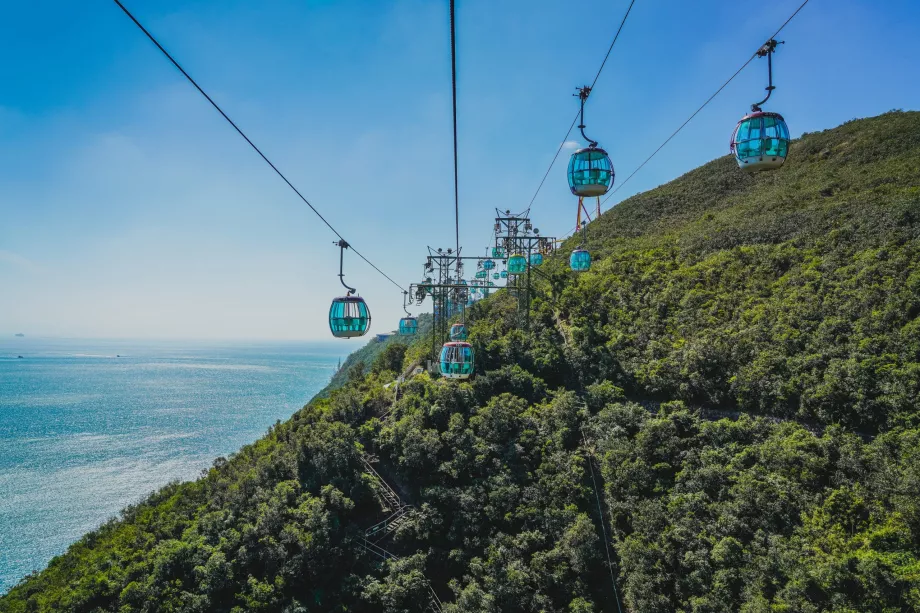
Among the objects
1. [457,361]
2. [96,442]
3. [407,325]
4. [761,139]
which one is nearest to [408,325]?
[407,325]

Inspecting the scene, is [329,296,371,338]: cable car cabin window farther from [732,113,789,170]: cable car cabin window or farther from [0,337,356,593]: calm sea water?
[0,337,356,593]: calm sea water

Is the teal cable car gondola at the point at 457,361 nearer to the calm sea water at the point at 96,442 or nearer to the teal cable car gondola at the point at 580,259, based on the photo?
the teal cable car gondola at the point at 580,259

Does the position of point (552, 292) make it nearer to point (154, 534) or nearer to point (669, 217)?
point (669, 217)

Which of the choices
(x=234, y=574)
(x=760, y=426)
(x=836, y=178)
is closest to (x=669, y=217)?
(x=836, y=178)

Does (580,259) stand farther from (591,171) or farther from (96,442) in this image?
(96,442)

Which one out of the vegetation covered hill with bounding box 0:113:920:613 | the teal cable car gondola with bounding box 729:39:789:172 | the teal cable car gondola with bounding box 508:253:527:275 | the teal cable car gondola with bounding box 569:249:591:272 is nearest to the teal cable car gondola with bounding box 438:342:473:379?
the teal cable car gondola with bounding box 569:249:591:272
